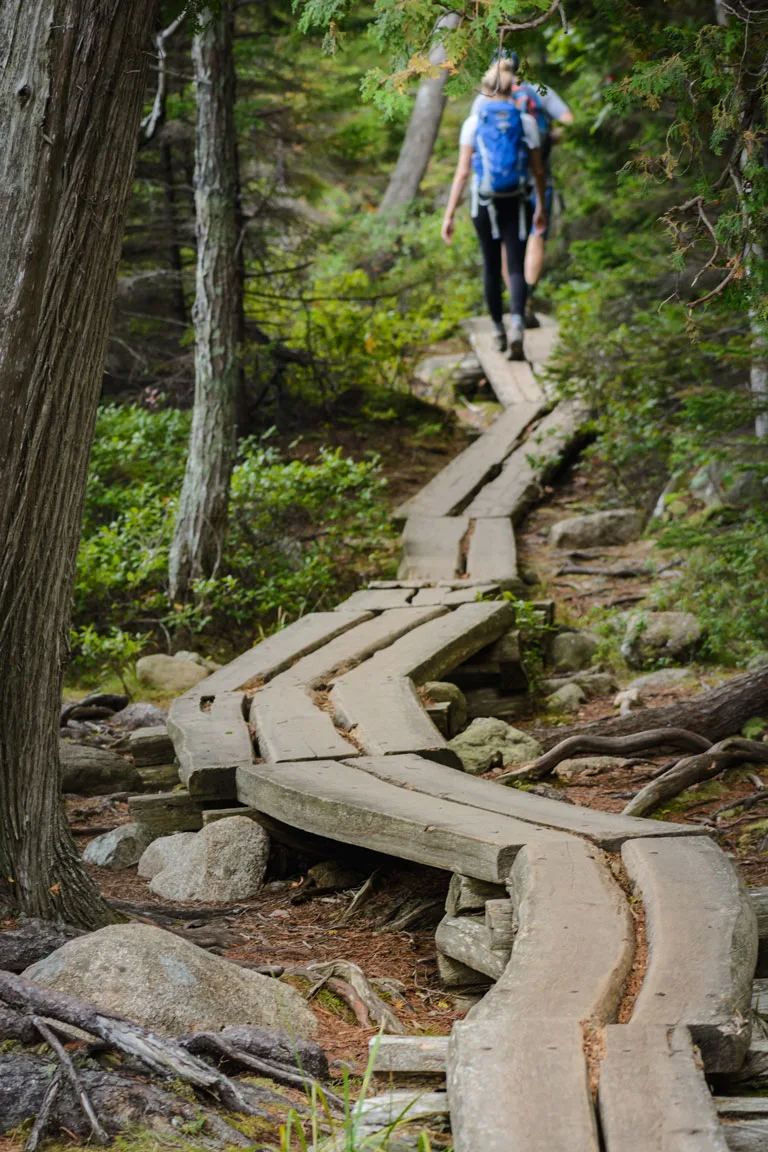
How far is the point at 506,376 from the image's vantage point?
14680 millimetres

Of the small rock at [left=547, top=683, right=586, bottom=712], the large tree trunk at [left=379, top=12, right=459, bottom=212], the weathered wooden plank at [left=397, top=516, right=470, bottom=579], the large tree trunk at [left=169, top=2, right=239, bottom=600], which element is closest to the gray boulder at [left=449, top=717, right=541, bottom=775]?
the small rock at [left=547, top=683, right=586, bottom=712]

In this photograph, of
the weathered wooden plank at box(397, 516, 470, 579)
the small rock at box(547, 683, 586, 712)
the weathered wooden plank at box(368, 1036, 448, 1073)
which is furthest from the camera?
the weathered wooden plank at box(397, 516, 470, 579)

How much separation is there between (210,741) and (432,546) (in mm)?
4750

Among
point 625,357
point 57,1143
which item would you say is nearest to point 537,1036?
point 57,1143

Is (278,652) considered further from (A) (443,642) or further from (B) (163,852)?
(B) (163,852)

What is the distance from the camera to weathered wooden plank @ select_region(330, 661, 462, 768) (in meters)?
5.31

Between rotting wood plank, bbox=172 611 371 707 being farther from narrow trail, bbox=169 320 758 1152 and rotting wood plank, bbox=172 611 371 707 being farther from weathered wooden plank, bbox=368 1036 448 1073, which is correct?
weathered wooden plank, bbox=368 1036 448 1073

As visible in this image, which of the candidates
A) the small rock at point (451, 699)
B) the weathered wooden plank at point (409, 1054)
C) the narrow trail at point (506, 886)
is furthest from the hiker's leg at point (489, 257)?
the weathered wooden plank at point (409, 1054)

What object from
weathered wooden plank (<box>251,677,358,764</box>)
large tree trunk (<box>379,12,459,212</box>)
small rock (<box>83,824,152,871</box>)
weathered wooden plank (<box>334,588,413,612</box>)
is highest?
large tree trunk (<box>379,12,459,212</box>)

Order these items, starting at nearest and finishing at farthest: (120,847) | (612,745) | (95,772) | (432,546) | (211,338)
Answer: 1. (120,847)
2. (612,745)
3. (95,772)
4. (211,338)
5. (432,546)

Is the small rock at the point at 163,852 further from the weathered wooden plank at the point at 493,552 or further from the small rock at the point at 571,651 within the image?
the weathered wooden plank at the point at 493,552

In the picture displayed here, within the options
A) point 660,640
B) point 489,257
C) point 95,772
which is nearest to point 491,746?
point 95,772

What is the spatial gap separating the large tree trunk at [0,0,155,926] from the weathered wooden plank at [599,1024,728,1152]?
2.07m

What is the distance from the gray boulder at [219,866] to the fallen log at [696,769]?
1.63 meters
